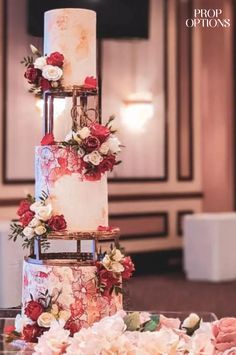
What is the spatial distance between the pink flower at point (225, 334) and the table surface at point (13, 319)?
15.3 inches

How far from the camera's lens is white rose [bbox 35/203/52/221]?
74.5 inches

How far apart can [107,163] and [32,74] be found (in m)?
0.33

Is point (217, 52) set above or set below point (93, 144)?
above

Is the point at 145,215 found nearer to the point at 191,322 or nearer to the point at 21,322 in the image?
the point at 21,322

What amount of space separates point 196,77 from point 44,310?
21.6 feet

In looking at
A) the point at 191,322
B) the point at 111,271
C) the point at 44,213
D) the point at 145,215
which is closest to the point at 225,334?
the point at 191,322

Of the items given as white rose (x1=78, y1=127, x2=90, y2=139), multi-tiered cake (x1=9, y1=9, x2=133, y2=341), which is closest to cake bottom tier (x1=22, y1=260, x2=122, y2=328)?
multi-tiered cake (x1=9, y1=9, x2=133, y2=341)

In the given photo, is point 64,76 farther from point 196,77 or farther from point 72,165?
point 196,77

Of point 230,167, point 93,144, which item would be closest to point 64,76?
point 93,144

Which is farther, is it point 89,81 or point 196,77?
point 196,77

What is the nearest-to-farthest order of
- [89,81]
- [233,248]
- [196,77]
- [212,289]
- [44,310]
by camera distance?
[44,310] < [89,81] < [212,289] < [233,248] < [196,77]

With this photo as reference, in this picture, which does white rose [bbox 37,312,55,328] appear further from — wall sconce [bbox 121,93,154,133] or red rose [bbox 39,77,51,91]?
wall sconce [bbox 121,93,154,133]

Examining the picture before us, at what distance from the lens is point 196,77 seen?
821 cm

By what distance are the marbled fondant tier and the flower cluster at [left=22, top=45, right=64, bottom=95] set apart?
0.18 meters
